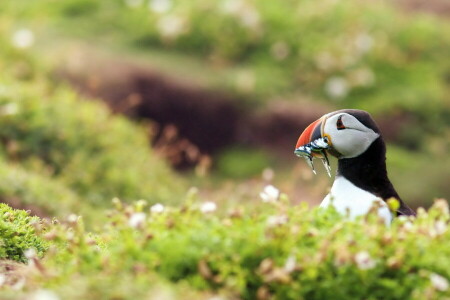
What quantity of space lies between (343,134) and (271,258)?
1.26 meters

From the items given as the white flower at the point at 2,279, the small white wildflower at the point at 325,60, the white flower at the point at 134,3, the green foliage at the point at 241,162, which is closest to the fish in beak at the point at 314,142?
the white flower at the point at 2,279

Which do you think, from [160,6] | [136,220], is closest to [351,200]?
[136,220]

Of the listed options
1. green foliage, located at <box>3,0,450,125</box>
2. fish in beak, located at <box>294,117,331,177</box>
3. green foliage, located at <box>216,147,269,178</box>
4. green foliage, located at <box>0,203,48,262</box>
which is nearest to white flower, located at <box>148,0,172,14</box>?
green foliage, located at <box>3,0,450,125</box>

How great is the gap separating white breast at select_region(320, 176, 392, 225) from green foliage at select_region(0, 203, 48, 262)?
1.42 m

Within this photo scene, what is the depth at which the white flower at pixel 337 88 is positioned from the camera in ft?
39.7

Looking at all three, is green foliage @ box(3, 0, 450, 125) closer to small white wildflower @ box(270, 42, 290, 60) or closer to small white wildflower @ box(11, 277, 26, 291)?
small white wildflower @ box(270, 42, 290, 60)

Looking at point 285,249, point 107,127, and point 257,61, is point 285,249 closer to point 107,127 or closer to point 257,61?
point 107,127

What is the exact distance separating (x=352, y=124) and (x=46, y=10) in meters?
9.93

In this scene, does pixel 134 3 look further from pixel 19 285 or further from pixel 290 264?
pixel 290 264

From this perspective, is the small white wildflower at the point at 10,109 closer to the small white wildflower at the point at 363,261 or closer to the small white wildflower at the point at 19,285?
the small white wildflower at the point at 19,285

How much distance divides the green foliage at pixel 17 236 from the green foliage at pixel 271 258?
2.37ft

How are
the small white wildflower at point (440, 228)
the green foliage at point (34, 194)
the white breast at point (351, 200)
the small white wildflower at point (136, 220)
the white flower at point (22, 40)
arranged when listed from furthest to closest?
the white flower at point (22, 40)
the green foliage at point (34, 194)
the white breast at point (351, 200)
the small white wildflower at point (440, 228)
the small white wildflower at point (136, 220)

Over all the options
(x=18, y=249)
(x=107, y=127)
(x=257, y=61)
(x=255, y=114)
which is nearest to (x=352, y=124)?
(x=18, y=249)

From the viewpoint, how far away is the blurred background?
29.8ft
